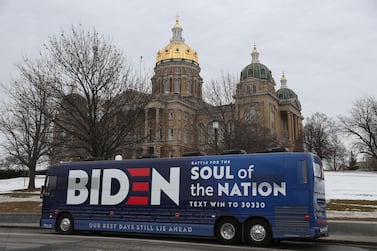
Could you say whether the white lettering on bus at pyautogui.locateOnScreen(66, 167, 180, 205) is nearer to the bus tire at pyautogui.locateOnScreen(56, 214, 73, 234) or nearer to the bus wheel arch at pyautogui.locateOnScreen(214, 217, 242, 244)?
the bus tire at pyautogui.locateOnScreen(56, 214, 73, 234)

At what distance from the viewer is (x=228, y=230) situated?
544 inches

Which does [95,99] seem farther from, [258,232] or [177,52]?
[177,52]

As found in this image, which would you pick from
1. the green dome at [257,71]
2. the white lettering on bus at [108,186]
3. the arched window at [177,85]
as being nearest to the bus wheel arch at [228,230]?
the white lettering on bus at [108,186]

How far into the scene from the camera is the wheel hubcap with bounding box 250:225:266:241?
1317 centimetres

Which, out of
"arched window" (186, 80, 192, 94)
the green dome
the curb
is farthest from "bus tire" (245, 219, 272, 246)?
"arched window" (186, 80, 192, 94)

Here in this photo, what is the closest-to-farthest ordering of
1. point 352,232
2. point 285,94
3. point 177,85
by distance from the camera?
point 352,232 → point 177,85 → point 285,94

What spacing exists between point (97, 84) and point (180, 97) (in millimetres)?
62636

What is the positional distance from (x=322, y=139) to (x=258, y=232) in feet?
215

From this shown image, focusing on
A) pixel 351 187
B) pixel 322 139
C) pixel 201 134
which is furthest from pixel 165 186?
pixel 322 139

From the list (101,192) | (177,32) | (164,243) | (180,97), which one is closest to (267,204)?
(164,243)

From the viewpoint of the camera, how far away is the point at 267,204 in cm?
1333

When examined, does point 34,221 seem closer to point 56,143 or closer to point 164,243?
Answer: point 56,143

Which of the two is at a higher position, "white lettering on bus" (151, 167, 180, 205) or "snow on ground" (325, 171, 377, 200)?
"snow on ground" (325, 171, 377, 200)

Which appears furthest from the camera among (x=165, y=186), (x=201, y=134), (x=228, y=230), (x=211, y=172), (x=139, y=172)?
(x=201, y=134)
